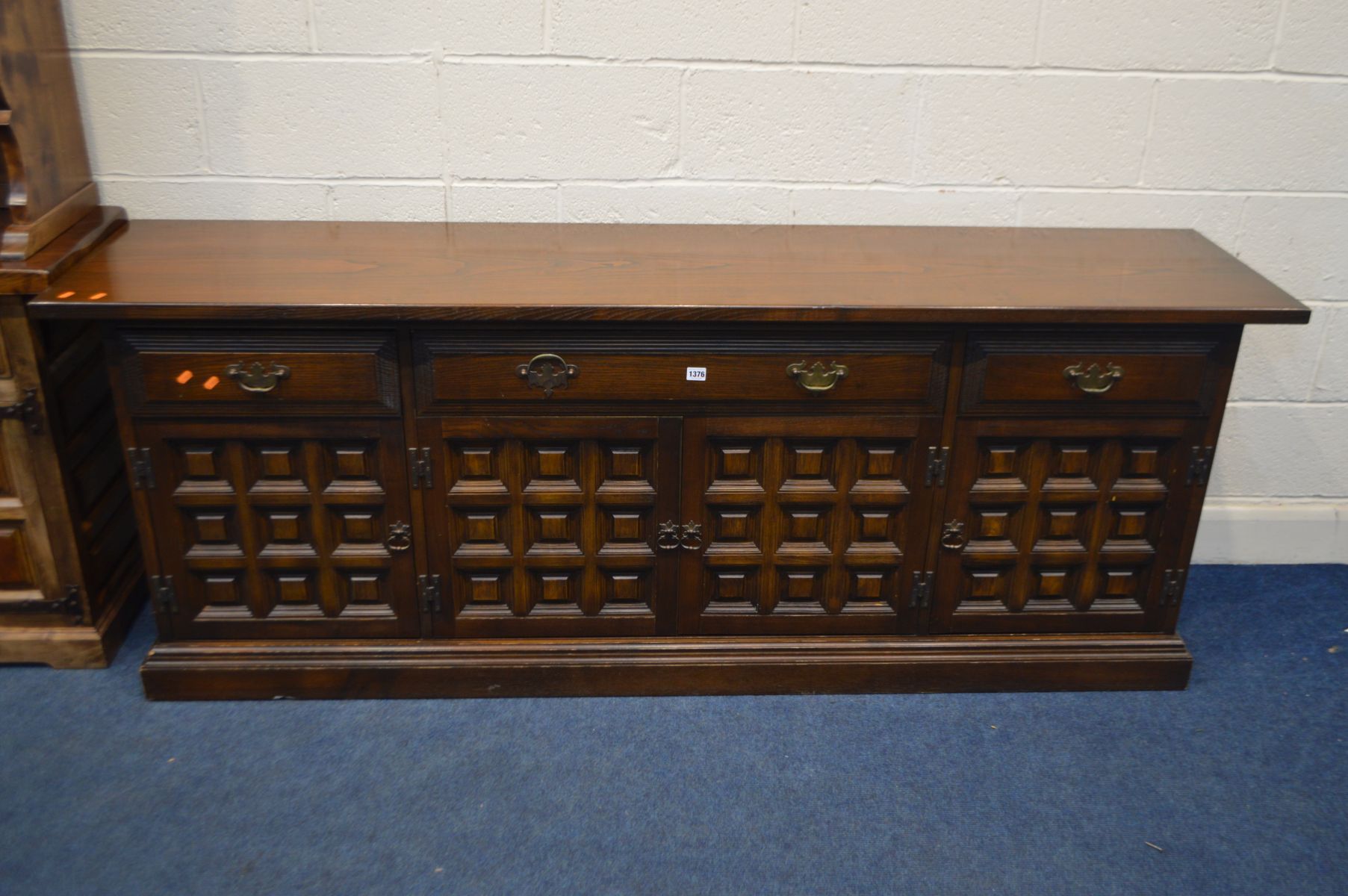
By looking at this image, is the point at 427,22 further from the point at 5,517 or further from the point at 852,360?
the point at 5,517

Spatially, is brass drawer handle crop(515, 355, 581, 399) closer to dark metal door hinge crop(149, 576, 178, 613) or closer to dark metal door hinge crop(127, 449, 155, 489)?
dark metal door hinge crop(127, 449, 155, 489)

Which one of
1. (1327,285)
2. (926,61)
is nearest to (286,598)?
(926,61)

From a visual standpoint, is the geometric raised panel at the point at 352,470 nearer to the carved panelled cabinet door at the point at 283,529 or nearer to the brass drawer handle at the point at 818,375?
the carved panelled cabinet door at the point at 283,529

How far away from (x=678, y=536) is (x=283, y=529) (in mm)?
719

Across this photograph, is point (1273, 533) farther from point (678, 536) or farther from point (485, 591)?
point (485, 591)

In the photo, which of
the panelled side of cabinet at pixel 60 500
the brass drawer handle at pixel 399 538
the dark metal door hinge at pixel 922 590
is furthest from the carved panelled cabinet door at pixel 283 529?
the dark metal door hinge at pixel 922 590

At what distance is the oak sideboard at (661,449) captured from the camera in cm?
200

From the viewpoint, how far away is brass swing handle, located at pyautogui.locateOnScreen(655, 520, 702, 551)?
2.19 metres

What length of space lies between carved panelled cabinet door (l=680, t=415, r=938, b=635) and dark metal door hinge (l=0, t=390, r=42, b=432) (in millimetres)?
1156

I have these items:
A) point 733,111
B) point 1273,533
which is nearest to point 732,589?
point 733,111

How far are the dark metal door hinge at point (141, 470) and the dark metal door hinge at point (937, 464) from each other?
4.52 feet

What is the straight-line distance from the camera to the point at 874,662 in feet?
7.52

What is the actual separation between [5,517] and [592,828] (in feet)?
4.03

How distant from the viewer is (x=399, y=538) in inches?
85.3
